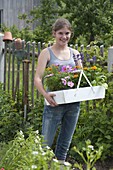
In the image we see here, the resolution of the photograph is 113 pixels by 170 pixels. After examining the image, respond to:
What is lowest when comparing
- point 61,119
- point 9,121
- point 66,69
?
point 9,121

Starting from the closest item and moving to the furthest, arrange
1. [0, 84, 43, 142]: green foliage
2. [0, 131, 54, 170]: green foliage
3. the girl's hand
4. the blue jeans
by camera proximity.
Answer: [0, 131, 54, 170]: green foliage → the girl's hand → the blue jeans → [0, 84, 43, 142]: green foliage

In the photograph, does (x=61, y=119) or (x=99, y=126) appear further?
(x=99, y=126)

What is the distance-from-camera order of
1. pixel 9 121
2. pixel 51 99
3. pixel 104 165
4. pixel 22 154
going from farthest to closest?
pixel 9 121 < pixel 104 165 < pixel 51 99 < pixel 22 154

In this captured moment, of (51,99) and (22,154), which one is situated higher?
(51,99)

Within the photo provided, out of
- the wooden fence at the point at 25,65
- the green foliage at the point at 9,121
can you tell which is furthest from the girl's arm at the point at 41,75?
the green foliage at the point at 9,121

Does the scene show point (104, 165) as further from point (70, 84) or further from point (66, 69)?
point (66, 69)

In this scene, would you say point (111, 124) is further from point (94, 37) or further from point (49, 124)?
point (94, 37)

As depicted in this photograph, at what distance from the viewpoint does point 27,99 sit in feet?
19.3

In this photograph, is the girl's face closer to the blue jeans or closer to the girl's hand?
the girl's hand

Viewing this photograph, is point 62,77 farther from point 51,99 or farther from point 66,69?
point 51,99

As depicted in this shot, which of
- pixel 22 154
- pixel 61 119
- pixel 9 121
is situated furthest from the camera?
pixel 9 121

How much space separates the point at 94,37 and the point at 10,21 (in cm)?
531

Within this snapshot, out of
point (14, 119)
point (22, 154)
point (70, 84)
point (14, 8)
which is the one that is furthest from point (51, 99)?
point (14, 8)

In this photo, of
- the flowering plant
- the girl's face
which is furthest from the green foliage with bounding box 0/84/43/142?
the girl's face
